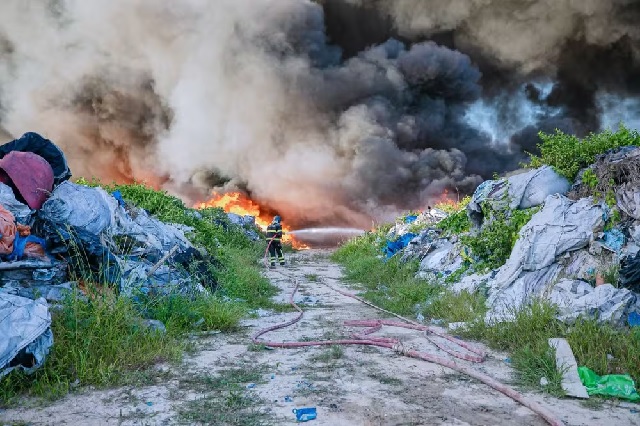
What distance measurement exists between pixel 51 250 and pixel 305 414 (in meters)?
3.91

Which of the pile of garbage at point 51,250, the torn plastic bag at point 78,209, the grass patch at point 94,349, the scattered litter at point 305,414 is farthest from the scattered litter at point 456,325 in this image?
the torn plastic bag at point 78,209

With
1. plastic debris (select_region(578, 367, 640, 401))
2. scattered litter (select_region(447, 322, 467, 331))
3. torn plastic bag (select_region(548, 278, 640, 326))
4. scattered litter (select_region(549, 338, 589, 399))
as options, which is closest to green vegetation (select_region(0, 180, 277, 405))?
scattered litter (select_region(447, 322, 467, 331))

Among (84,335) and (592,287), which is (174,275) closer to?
(84,335)

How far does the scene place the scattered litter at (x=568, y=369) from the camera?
358cm

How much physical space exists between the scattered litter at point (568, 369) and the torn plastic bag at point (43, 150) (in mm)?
6344

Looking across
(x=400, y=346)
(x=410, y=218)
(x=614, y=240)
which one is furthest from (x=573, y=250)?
(x=410, y=218)

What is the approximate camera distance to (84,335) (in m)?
4.12

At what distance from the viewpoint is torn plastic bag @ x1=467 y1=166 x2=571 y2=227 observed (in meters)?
7.64

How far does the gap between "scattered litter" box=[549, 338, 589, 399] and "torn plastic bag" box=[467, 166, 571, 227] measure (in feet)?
12.9

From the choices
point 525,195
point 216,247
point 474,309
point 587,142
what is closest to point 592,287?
point 474,309

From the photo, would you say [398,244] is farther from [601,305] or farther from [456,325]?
[601,305]

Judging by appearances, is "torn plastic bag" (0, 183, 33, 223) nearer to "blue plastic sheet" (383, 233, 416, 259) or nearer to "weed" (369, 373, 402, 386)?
"weed" (369, 373, 402, 386)

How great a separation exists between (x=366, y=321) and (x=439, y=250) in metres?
4.41

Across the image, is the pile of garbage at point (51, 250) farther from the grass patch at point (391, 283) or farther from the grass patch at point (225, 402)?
the grass patch at point (391, 283)
